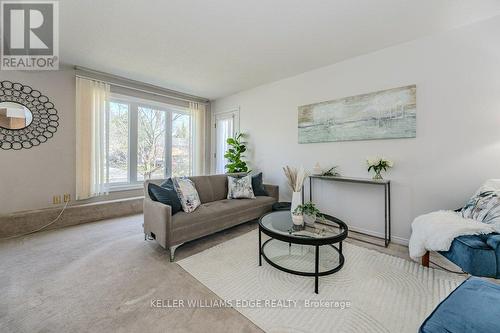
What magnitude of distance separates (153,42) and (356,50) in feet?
9.00

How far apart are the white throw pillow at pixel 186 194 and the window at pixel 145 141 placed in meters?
2.02

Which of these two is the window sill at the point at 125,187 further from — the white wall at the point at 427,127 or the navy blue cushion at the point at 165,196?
the white wall at the point at 427,127

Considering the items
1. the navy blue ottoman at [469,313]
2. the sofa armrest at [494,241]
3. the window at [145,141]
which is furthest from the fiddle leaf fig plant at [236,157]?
the navy blue ottoman at [469,313]

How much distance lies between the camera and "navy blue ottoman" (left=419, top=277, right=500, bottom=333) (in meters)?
0.79

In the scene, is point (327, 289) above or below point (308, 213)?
below

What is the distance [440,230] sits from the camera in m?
1.77

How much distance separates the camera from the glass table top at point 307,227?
1.89m

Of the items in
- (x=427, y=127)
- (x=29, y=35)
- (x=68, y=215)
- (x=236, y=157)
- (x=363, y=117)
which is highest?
(x=29, y=35)

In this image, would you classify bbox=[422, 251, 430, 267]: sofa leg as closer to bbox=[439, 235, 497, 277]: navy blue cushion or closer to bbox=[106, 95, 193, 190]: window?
bbox=[439, 235, 497, 277]: navy blue cushion

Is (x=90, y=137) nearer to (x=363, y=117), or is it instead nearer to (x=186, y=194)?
(x=186, y=194)

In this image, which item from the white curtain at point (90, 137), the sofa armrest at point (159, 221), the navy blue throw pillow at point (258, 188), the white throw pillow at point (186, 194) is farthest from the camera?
the navy blue throw pillow at point (258, 188)

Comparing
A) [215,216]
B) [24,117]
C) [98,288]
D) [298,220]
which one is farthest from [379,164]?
[24,117]

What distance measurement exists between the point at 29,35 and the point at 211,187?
290cm

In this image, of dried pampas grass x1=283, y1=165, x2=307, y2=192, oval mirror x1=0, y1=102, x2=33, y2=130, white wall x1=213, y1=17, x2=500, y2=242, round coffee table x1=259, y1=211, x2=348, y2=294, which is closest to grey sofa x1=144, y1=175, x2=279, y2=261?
round coffee table x1=259, y1=211, x2=348, y2=294
